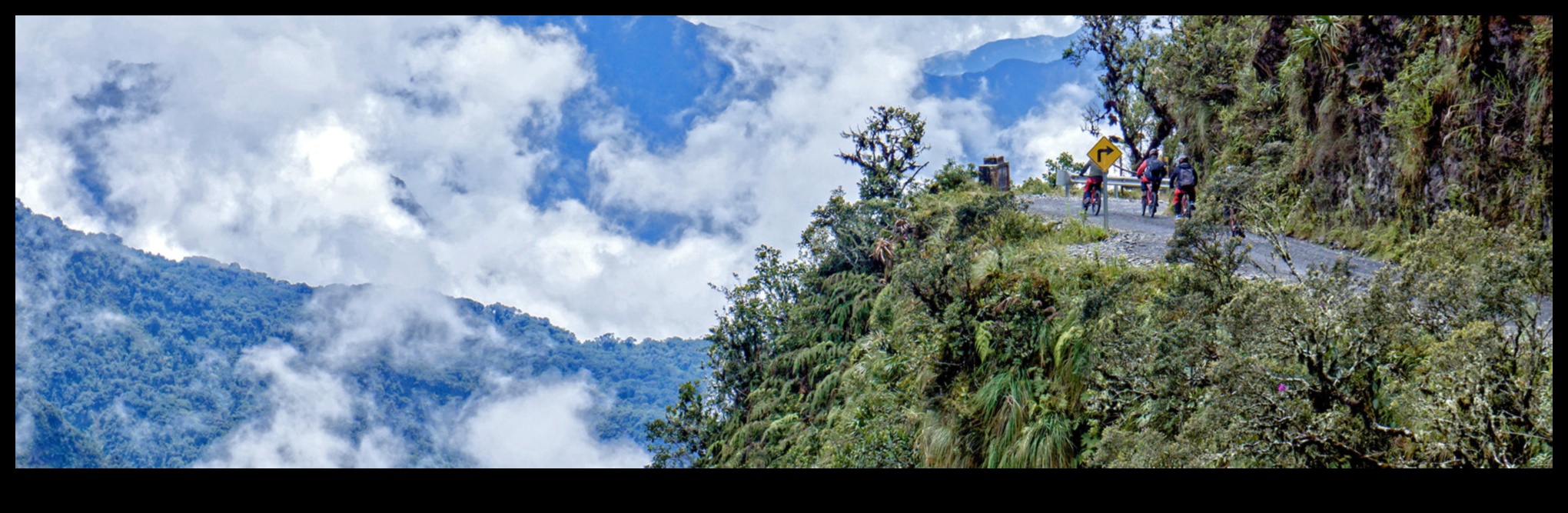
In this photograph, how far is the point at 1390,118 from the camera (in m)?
11.2

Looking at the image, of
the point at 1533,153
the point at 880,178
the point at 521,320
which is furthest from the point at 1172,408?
the point at 521,320

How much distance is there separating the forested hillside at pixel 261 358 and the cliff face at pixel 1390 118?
6859cm

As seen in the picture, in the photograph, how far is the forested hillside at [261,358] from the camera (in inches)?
3570

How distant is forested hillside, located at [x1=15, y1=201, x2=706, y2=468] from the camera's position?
9069 centimetres

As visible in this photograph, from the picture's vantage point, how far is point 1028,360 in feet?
32.5

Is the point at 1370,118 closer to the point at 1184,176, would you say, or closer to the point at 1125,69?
the point at 1184,176

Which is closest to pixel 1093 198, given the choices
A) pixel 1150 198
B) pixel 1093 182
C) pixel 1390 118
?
pixel 1093 182

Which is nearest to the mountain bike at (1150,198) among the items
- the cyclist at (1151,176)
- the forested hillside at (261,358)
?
the cyclist at (1151,176)

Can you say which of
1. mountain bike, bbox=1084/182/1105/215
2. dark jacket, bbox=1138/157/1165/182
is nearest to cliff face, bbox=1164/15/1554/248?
dark jacket, bbox=1138/157/1165/182

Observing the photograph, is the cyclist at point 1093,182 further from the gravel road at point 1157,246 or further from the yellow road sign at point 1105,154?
the yellow road sign at point 1105,154

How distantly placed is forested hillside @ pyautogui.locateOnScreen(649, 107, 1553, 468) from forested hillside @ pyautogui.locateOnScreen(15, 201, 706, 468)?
68.8 m

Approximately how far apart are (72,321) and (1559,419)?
403 ft
